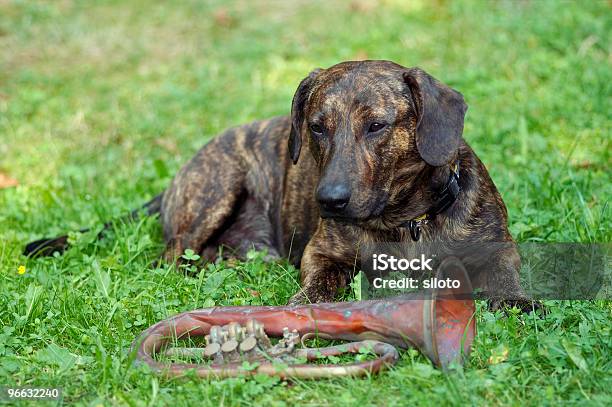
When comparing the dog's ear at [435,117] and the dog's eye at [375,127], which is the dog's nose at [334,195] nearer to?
the dog's eye at [375,127]

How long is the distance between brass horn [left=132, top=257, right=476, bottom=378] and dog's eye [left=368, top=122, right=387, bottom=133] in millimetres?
894

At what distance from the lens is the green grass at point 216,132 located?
3.53 metres

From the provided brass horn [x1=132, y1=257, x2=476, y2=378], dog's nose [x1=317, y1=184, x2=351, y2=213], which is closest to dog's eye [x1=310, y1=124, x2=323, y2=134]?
dog's nose [x1=317, y1=184, x2=351, y2=213]

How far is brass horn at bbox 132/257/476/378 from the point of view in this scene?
11.6 ft

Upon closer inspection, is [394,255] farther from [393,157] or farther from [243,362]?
[243,362]

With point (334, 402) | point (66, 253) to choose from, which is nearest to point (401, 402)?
point (334, 402)

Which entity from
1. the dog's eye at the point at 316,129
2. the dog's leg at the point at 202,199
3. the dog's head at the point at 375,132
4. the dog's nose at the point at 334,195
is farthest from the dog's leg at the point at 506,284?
the dog's leg at the point at 202,199

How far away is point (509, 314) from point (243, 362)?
142 centimetres

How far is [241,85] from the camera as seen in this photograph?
865 centimetres

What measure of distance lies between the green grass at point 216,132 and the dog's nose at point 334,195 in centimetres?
71

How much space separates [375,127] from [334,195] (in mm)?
481

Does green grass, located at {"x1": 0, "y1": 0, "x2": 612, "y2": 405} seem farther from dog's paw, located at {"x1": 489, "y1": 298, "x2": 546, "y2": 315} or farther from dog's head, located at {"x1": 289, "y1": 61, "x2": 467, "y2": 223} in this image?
dog's head, located at {"x1": 289, "y1": 61, "x2": 467, "y2": 223}

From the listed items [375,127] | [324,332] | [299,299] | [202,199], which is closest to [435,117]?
[375,127]

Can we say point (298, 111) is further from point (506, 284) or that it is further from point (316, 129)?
point (506, 284)
